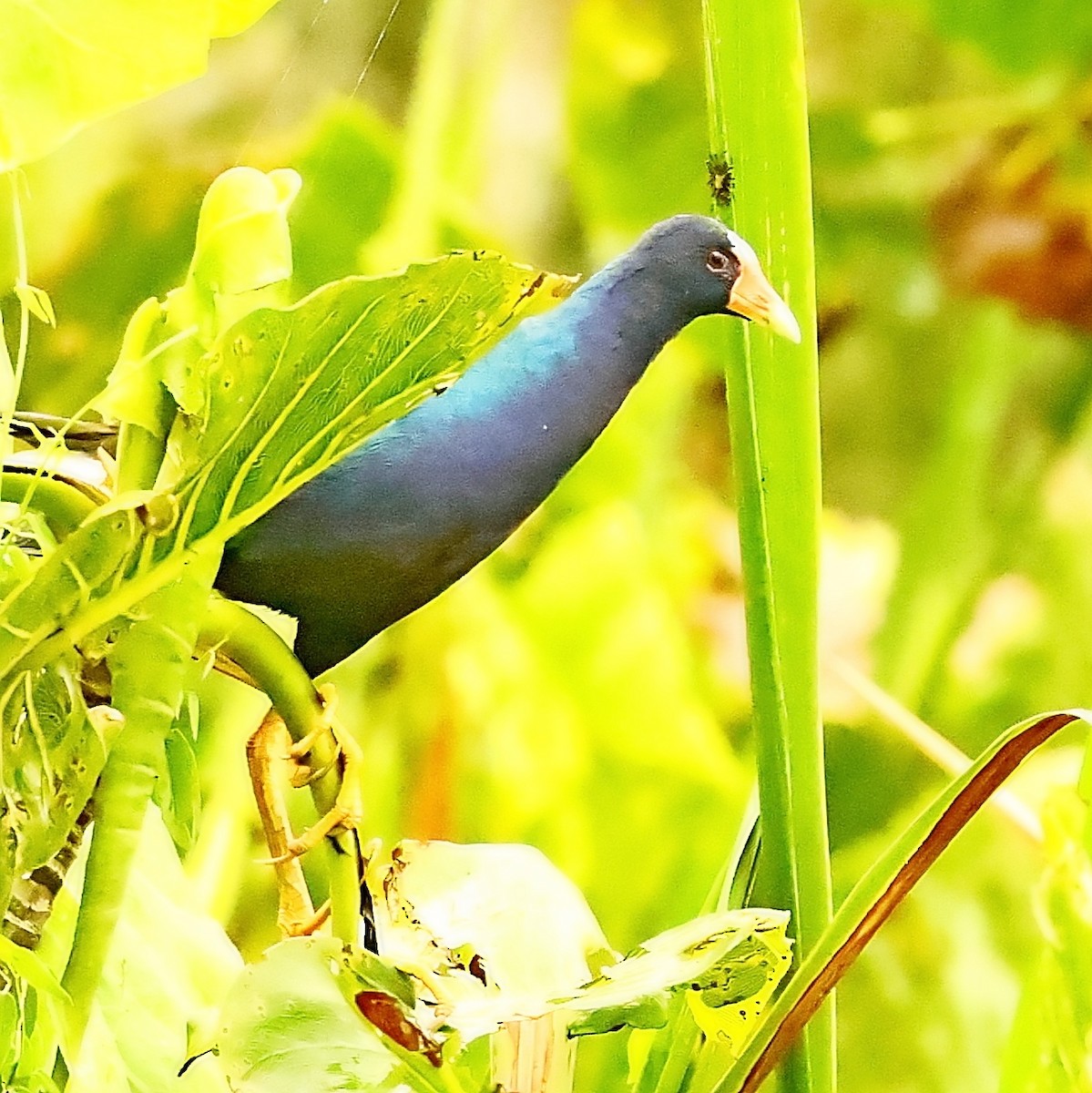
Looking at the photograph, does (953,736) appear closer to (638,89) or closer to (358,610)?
(638,89)

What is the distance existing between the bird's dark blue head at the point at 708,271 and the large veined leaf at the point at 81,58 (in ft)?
0.45

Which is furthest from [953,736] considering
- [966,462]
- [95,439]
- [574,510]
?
[95,439]

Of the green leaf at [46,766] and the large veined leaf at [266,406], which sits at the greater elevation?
the large veined leaf at [266,406]

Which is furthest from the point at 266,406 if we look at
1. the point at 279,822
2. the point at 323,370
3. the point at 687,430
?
the point at 687,430

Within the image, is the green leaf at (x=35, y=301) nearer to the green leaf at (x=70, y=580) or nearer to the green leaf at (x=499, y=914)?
the green leaf at (x=70, y=580)

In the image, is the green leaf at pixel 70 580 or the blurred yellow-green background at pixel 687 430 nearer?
the green leaf at pixel 70 580

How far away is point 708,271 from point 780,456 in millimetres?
60

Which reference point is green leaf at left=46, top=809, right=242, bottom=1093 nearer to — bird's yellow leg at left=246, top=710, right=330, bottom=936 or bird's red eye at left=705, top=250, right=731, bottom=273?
bird's yellow leg at left=246, top=710, right=330, bottom=936

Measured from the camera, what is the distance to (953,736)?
1021mm

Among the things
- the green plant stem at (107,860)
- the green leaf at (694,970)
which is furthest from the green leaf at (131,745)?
the green leaf at (694,970)

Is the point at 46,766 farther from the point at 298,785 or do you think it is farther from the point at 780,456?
the point at 780,456

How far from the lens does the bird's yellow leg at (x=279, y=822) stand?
361 millimetres

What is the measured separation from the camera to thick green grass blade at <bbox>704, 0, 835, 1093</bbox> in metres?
0.34

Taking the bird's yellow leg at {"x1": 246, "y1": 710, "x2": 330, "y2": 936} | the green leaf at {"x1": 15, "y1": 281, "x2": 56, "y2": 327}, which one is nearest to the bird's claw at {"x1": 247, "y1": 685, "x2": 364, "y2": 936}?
the bird's yellow leg at {"x1": 246, "y1": 710, "x2": 330, "y2": 936}
